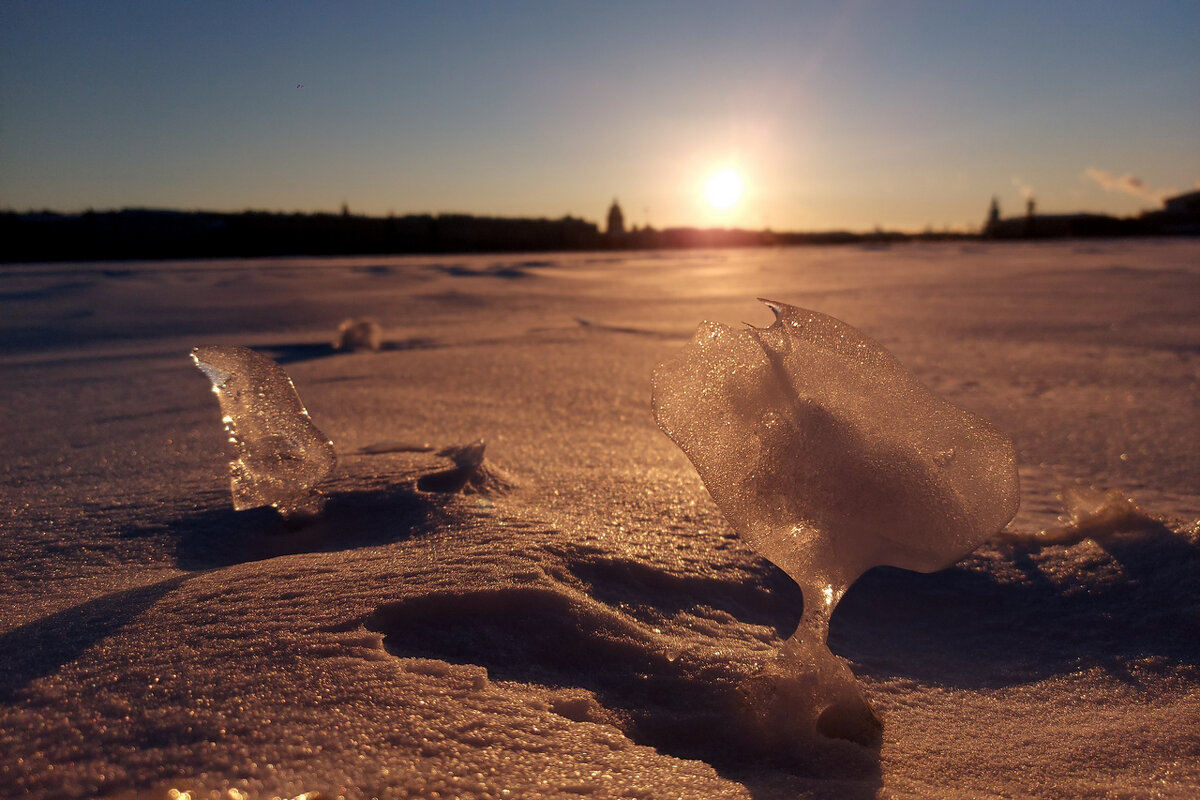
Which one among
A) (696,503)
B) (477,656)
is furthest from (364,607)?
(696,503)

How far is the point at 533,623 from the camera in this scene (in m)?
0.94

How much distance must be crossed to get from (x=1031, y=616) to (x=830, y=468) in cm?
55

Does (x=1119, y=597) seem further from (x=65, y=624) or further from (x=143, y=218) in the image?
(x=143, y=218)

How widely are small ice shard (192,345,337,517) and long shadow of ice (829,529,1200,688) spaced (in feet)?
3.07

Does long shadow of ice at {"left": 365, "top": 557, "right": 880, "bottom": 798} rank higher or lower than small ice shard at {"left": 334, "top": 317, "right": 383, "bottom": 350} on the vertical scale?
lower

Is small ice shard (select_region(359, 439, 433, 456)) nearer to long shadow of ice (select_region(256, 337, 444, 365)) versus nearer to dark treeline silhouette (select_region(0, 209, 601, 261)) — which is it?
long shadow of ice (select_region(256, 337, 444, 365))

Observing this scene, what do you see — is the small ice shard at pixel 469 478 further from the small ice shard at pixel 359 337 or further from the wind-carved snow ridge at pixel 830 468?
the small ice shard at pixel 359 337

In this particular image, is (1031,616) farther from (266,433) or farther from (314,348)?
(314,348)

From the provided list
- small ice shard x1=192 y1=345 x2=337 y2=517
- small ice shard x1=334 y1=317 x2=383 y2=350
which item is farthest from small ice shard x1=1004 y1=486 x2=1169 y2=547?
small ice shard x1=334 y1=317 x2=383 y2=350

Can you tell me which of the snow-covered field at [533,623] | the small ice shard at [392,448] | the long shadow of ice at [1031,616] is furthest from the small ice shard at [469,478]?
the long shadow of ice at [1031,616]

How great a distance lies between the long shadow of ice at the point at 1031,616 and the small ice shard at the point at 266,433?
0.93 metres

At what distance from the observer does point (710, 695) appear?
0.84 meters

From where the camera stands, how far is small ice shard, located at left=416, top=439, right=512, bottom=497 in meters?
1.49

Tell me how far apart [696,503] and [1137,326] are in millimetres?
3897
